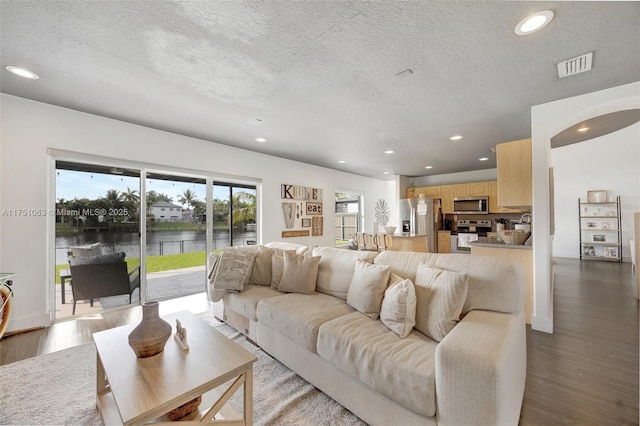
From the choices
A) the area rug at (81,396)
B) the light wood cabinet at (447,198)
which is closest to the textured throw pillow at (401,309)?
the area rug at (81,396)

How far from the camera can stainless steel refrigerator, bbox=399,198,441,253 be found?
7113mm

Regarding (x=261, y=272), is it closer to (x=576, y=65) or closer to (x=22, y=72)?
(x=22, y=72)

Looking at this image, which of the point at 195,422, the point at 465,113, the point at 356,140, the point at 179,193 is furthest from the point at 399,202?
the point at 195,422

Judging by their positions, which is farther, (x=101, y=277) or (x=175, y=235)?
(x=175, y=235)

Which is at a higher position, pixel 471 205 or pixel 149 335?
pixel 471 205

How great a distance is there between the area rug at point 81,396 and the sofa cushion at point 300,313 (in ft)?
1.03

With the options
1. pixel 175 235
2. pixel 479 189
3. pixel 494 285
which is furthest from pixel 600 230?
pixel 175 235

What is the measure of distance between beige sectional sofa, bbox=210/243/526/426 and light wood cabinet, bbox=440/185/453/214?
5.68 meters

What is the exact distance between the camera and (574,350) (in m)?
2.37

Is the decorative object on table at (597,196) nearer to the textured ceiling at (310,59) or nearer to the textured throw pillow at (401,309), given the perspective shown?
the textured ceiling at (310,59)

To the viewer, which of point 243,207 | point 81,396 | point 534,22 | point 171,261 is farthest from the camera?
point 243,207

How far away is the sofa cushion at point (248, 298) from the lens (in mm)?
2459

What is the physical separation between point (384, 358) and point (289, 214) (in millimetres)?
4225

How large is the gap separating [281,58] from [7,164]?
128 inches
